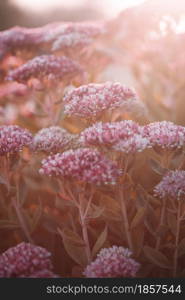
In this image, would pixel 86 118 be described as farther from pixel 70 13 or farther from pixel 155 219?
pixel 70 13

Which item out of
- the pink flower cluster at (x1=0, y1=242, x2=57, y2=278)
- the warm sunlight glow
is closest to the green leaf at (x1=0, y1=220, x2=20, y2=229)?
the pink flower cluster at (x1=0, y1=242, x2=57, y2=278)

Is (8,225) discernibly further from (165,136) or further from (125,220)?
(165,136)

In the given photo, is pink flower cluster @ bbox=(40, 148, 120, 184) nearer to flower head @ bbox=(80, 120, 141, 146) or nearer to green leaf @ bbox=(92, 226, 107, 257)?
flower head @ bbox=(80, 120, 141, 146)

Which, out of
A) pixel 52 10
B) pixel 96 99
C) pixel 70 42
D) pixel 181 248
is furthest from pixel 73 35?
pixel 52 10

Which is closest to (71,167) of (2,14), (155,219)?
(155,219)

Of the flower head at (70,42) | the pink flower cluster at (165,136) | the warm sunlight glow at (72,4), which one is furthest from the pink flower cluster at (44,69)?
the warm sunlight glow at (72,4)
